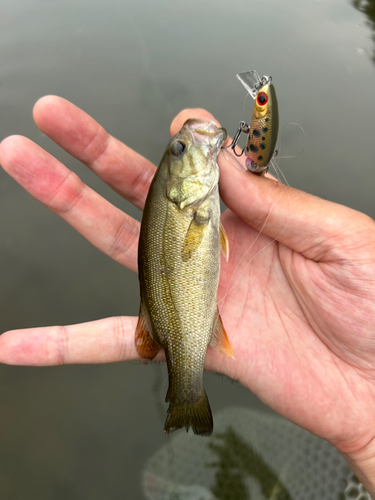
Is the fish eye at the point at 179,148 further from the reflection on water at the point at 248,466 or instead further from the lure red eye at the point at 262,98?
the reflection on water at the point at 248,466

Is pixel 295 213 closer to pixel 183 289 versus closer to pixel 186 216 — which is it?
pixel 186 216

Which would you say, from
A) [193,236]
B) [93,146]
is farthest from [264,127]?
[93,146]

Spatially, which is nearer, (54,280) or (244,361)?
(244,361)

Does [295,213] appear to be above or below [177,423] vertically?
above

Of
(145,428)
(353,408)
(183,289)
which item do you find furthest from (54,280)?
(353,408)

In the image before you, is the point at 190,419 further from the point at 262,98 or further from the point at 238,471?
the point at 262,98

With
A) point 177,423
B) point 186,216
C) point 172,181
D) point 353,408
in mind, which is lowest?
point 177,423

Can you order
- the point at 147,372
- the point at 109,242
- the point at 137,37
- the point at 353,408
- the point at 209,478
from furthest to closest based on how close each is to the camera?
the point at 137,37 < the point at 147,372 < the point at 209,478 < the point at 109,242 < the point at 353,408

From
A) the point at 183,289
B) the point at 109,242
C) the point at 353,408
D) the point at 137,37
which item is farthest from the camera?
the point at 137,37
